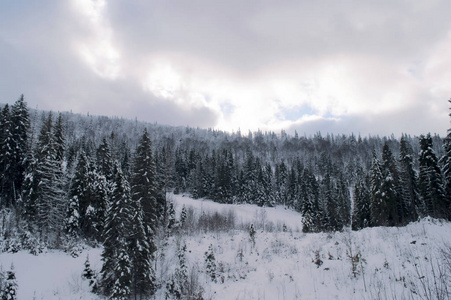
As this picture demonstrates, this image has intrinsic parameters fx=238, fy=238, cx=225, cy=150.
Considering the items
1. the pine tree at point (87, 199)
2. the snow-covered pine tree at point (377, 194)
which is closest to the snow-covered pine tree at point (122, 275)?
the pine tree at point (87, 199)

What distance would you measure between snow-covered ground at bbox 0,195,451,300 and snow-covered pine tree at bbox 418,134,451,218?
2677cm

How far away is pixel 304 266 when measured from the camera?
1606cm

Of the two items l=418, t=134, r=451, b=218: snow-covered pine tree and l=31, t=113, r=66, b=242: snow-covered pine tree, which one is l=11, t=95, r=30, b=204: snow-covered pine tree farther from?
l=418, t=134, r=451, b=218: snow-covered pine tree

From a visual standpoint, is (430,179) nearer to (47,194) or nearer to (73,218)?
(73,218)

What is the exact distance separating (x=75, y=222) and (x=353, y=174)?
126 meters

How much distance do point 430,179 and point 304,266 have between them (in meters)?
34.5

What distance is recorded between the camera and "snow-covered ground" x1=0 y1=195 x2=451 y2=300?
1120cm

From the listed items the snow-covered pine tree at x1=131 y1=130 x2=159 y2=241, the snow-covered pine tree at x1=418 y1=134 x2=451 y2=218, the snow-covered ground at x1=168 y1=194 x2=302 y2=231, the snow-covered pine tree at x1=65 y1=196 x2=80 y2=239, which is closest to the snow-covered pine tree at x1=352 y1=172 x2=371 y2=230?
the snow-covered ground at x1=168 y1=194 x2=302 y2=231

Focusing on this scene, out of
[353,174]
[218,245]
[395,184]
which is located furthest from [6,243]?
[353,174]

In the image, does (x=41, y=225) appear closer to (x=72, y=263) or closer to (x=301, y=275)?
(x=72, y=263)

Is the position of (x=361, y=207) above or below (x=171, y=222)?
above

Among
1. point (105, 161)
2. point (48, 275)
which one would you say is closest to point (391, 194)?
point (48, 275)

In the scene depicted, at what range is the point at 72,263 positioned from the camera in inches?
973

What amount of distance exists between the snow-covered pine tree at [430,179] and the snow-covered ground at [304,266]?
2677cm
